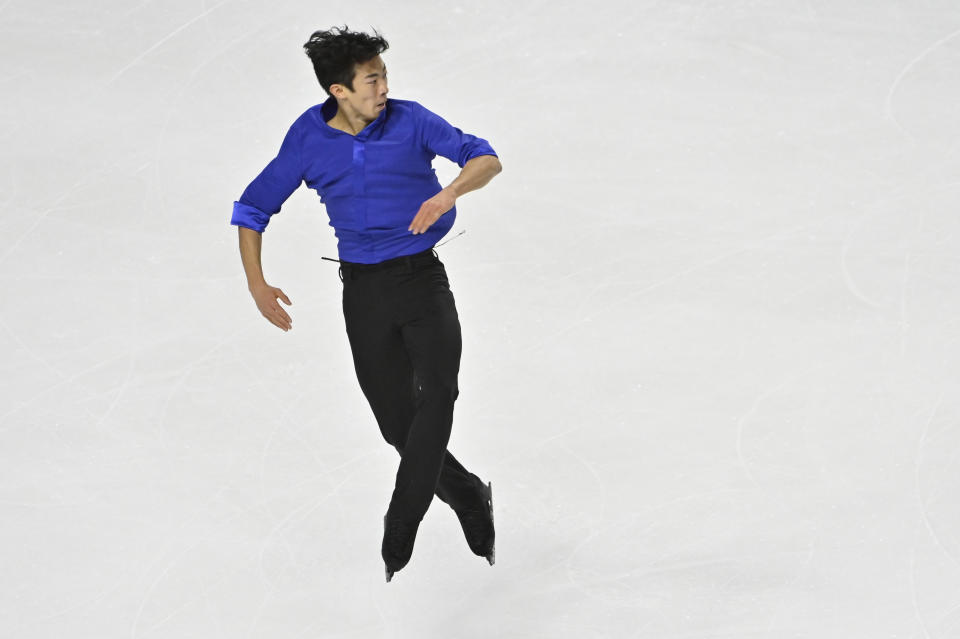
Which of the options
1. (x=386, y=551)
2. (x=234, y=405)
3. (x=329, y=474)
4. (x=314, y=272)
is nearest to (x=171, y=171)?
(x=314, y=272)

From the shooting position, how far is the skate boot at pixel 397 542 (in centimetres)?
359

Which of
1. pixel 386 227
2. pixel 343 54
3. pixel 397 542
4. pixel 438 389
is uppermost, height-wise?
pixel 343 54

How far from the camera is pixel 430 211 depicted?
10.9 feet

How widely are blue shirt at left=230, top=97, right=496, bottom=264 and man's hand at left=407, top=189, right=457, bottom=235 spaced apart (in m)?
0.23

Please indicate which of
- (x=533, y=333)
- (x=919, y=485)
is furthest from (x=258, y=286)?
(x=919, y=485)

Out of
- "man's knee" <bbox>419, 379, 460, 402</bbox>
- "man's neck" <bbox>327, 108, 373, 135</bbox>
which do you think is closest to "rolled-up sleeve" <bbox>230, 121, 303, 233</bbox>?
"man's neck" <bbox>327, 108, 373, 135</bbox>

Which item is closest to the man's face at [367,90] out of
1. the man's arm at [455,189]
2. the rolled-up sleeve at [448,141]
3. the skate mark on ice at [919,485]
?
the rolled-up sleeve at [448,141]

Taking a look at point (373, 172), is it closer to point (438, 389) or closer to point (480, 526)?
point (438, 389)

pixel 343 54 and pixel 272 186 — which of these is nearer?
pixel 343 54

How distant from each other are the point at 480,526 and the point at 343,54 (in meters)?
1.43

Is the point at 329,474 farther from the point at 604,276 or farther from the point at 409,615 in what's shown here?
the point at 604,276

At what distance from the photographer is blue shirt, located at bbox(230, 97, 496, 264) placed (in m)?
3.57

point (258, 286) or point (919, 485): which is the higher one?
point (258, 286)

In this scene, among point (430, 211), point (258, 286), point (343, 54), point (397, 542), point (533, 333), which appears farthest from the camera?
point (533, 333)
